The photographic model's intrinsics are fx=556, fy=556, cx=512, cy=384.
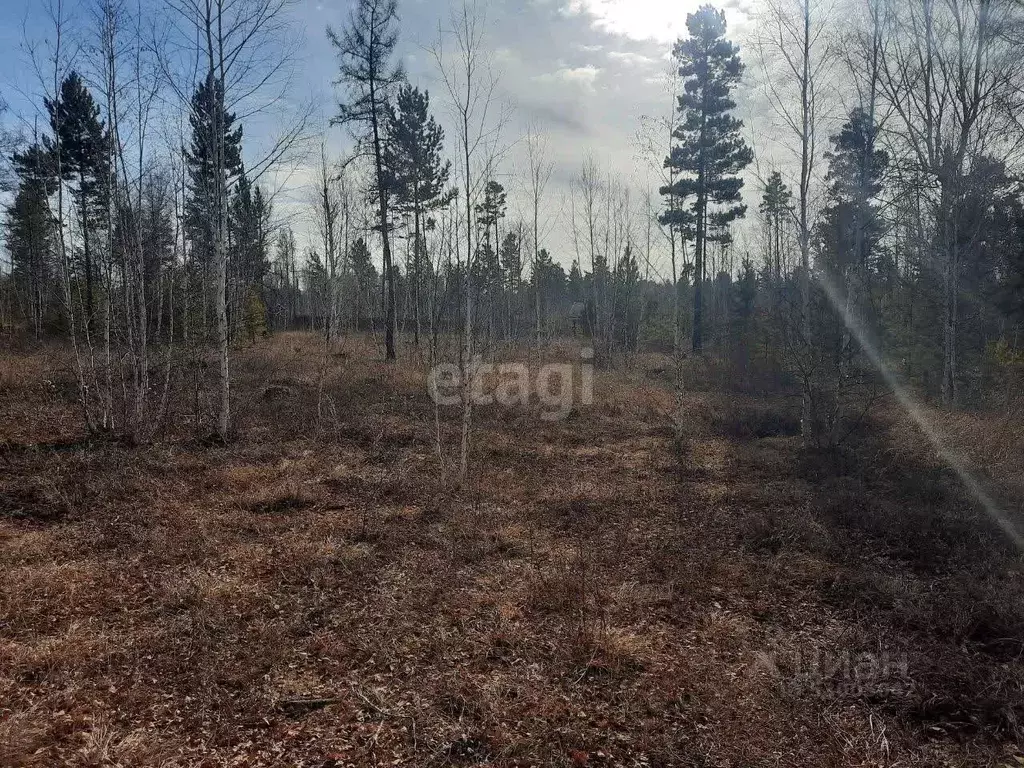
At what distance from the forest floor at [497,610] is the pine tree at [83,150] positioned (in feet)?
16.0

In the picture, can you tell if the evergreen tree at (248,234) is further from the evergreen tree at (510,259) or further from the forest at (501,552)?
the evergreen tree at (510,259)

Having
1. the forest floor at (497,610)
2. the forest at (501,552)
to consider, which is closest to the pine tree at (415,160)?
the forest at (501,552)

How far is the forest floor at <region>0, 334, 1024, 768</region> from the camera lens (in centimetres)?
318

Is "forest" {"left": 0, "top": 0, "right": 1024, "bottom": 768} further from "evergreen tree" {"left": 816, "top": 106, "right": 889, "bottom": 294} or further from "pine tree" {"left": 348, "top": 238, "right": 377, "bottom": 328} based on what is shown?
"pine tree" {"left": 348, "top": 238, "right": 377, "bottom": 328}

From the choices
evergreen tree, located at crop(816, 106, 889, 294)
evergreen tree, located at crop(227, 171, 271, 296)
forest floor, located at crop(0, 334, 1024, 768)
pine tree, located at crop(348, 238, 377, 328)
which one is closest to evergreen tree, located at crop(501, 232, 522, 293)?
pine tree, located at crop(348, 238, 377, 328)

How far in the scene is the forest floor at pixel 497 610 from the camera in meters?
3.18

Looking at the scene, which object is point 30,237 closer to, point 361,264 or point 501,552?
point 361,264

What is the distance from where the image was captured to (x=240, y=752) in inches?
118

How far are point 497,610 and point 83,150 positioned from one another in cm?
1854

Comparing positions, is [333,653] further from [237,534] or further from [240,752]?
[237,534]

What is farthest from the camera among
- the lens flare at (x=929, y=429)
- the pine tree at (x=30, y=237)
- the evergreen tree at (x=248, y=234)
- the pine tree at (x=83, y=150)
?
the evergreen tree at (x=248, y=234)

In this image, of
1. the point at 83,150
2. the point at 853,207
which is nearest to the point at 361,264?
the point at 83,150

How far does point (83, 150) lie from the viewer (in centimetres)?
1584

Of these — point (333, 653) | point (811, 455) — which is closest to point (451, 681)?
point (333, 653)
